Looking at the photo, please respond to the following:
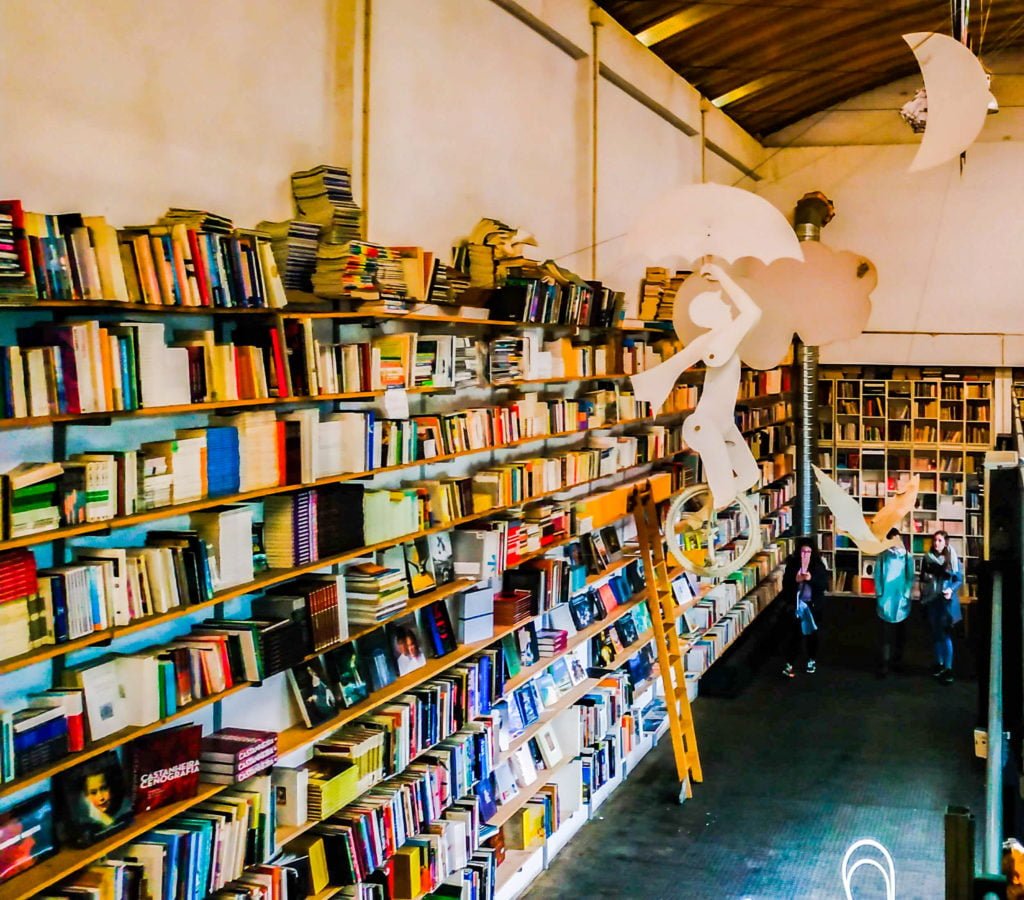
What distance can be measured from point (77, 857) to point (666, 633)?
5580mm

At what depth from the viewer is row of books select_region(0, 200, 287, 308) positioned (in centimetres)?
322

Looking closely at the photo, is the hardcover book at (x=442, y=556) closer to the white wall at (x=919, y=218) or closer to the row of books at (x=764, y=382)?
the row of books at (x=764, y=382)

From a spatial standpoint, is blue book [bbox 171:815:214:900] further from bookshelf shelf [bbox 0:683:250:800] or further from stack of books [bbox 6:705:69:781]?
stack of books [bbox 6:705:69:781]

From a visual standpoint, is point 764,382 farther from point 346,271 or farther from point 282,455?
point 282,455

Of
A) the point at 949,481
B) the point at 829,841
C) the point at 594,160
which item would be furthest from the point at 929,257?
the point at 829,841

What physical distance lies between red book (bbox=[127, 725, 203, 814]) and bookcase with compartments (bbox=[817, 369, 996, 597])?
1063cm

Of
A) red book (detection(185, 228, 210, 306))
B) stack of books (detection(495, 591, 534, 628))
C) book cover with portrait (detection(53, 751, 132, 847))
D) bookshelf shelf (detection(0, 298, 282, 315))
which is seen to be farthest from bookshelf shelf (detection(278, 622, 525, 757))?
red book (detection(185, 228, 210, 306))

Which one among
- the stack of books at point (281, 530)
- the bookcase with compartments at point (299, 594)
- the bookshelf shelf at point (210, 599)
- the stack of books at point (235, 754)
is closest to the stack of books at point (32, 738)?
the bookcase with compartments at point (299, 594)

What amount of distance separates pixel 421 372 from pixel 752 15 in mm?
5231

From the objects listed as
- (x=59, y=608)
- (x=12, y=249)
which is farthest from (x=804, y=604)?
→ (x=12, y=249)

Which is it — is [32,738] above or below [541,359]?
below

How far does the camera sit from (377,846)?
199 inches

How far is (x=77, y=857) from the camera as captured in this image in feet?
11.6

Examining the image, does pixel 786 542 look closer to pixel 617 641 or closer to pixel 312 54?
pixel 617 641
